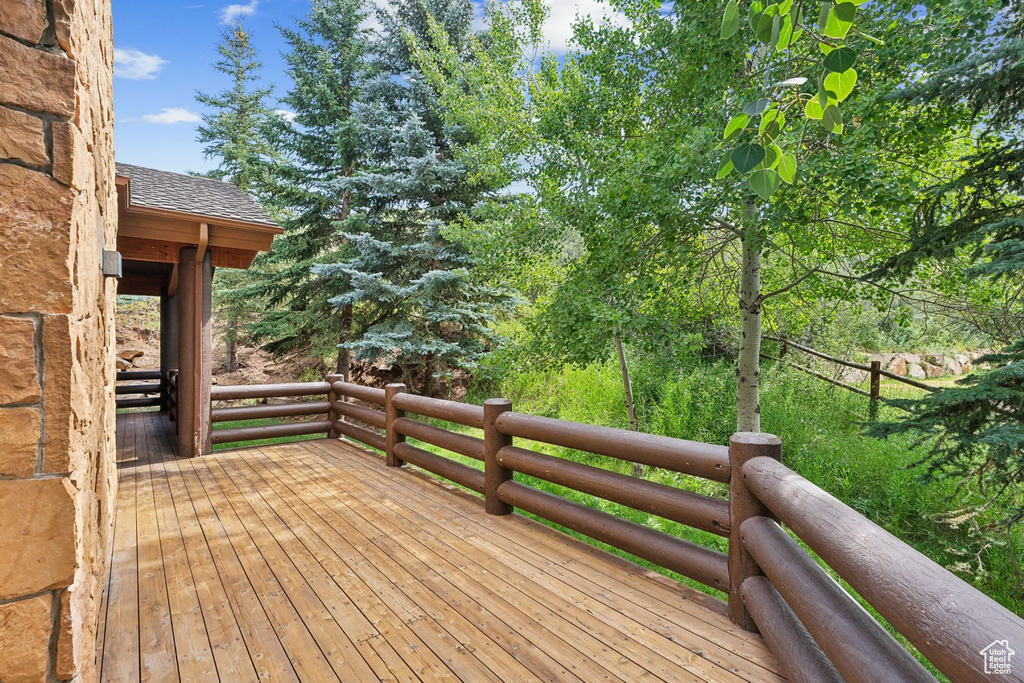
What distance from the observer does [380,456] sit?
17.7 feet

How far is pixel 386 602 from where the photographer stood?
241cm

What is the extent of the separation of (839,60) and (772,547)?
1684 mm

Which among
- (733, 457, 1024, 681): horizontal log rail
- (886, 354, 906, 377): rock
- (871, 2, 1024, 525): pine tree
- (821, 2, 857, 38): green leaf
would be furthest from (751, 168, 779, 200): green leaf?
(886, 354, 906, 377): rock

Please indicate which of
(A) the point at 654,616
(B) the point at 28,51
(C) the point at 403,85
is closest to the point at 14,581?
(B) the point at 28,51

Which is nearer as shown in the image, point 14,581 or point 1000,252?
point 14,581

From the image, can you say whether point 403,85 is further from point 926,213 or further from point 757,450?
point 757,450

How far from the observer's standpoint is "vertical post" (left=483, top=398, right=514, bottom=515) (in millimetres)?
3562

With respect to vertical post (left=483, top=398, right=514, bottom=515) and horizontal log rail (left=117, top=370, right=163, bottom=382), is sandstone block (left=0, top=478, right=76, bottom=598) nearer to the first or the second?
vertical post (left=483, top=398, right=514, bottom=515)

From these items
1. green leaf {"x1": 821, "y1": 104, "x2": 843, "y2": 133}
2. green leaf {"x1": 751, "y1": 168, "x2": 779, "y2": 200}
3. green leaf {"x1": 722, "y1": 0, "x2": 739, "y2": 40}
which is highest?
green leaf {"x1": 722, "y1": 0, "x2": 739, "y2": 40}

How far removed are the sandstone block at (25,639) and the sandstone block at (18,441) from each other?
1.03ft

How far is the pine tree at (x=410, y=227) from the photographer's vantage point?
845 cm

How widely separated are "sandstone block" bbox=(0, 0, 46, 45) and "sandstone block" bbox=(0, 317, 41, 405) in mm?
531

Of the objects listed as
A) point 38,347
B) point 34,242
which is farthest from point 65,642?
point 34,242

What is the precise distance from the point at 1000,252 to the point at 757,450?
2101mm
